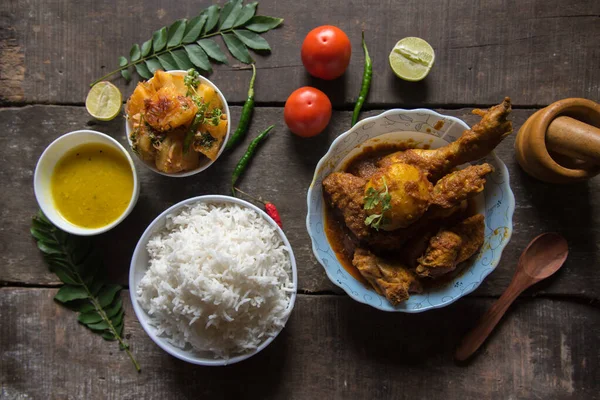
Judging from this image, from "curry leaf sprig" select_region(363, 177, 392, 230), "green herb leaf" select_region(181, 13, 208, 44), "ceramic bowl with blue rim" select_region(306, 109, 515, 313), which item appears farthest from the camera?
"green herb leaf" select_region(181, 13, 208, 44)

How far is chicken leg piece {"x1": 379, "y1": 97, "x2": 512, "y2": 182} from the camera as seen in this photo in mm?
2150

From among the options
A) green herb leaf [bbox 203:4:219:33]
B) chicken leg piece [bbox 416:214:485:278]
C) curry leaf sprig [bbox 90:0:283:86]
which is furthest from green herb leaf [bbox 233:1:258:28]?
chicken leg piece [bbox 416:214:485:278]

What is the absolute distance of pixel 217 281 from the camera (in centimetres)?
226

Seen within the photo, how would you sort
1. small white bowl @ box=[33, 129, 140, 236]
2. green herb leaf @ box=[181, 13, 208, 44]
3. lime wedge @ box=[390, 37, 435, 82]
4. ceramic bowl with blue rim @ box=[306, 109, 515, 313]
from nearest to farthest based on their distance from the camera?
ceramic bowl with blue rim @ box=[306, 109, 515, 313] → small white bowl @ box=[33, 129, 140, 236] → lime wedge @ box=[390, 37, 435, 82] → green herb leaf @ box=[181, 13, 208, 44]

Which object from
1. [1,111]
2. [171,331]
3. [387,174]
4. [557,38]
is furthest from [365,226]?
[1,111]

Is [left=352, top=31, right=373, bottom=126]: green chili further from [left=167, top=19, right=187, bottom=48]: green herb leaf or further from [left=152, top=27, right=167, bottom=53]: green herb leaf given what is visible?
[left=152, top=27, right=167, bottom=53]: green herb leaf

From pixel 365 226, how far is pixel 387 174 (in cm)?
30

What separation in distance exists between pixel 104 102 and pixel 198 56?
603 mm

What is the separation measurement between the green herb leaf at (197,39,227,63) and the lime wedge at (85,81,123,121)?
1.84ft

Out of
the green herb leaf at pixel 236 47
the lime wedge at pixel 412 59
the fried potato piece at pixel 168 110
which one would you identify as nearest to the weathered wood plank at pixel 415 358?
the fried potato piece at pixel 168 110

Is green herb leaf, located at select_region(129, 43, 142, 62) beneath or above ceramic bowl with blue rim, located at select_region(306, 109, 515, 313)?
above

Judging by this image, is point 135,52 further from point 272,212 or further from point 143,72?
point 272,212

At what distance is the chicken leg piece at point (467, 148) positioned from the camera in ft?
7.06

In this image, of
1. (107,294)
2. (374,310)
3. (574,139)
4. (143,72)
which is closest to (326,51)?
(143,72)
